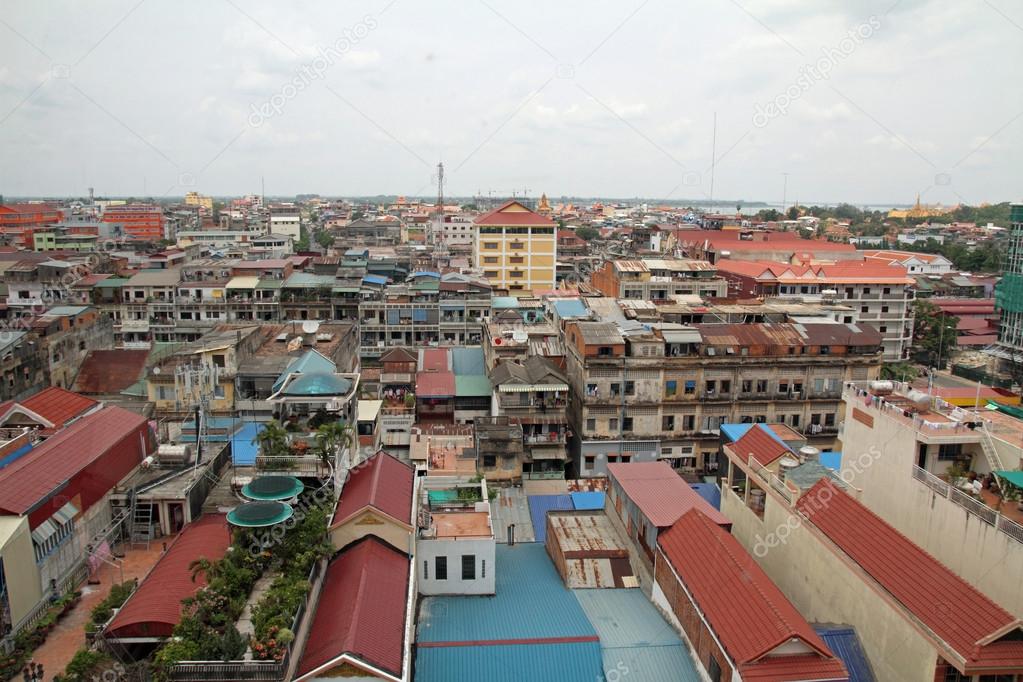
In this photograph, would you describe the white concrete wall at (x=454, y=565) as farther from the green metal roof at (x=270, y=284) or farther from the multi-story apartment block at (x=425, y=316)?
the green metal roof at (x=270, y=284)

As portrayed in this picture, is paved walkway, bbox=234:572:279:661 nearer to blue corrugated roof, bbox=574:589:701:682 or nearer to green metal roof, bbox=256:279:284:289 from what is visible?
blue corrugated roof, bbox=574:589:701:682

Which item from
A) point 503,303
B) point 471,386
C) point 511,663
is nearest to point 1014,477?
point 511,663

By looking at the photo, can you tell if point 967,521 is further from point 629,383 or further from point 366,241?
point 366,241

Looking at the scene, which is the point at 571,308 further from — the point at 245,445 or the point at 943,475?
the point at 943,475

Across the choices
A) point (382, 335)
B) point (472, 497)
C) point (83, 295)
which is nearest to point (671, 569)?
point (472, 497)

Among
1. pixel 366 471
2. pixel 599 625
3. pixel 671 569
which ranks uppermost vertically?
pixel 366 471

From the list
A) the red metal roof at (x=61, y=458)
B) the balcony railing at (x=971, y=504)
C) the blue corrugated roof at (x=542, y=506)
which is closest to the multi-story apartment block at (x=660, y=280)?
the blue corrugated roof at (x=542, y=506)
